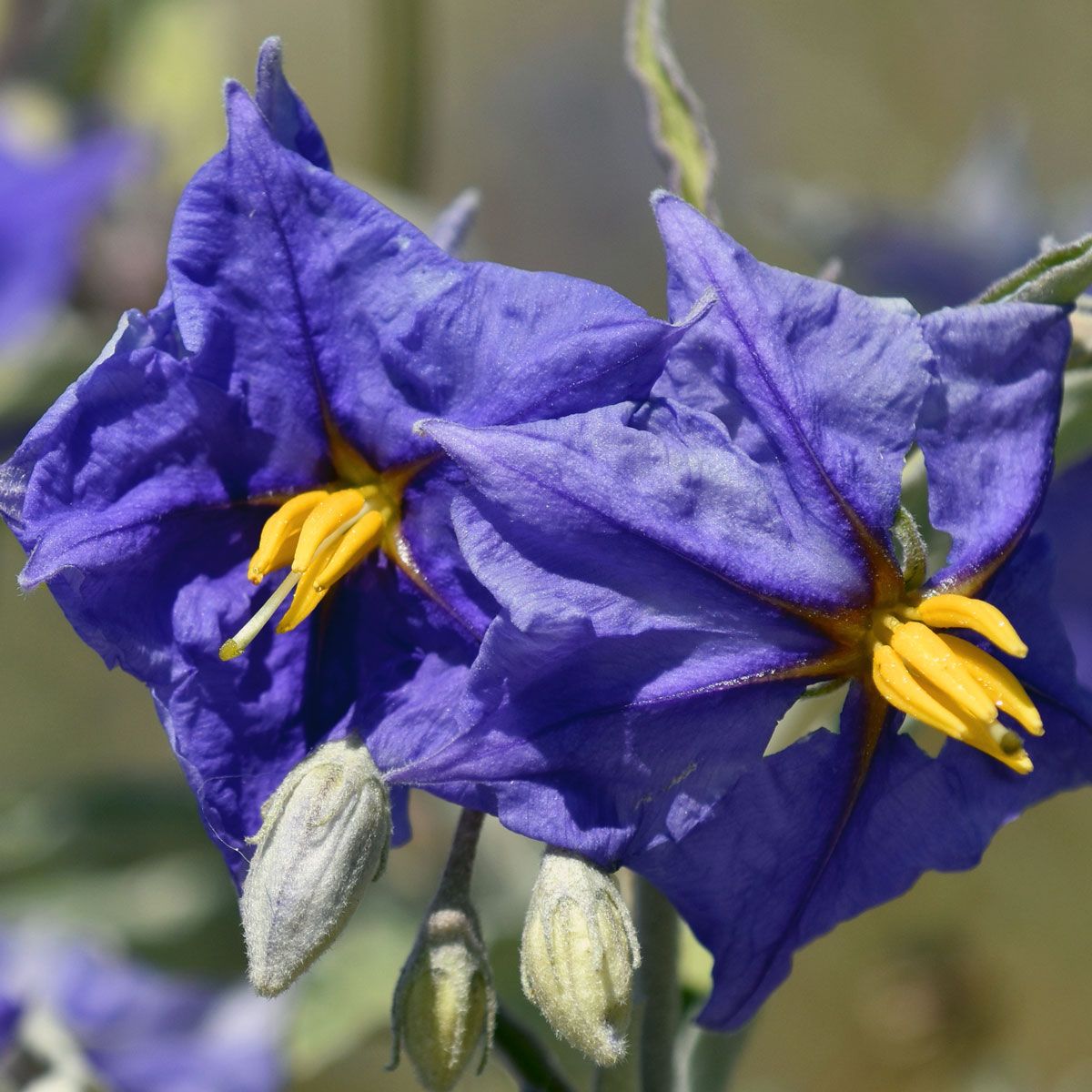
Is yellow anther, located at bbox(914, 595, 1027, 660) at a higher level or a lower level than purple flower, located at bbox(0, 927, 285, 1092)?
higher

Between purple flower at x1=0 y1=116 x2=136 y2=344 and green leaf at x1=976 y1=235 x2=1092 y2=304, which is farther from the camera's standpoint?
purple flower at x1=0 y1=116 x2=136 y2=344

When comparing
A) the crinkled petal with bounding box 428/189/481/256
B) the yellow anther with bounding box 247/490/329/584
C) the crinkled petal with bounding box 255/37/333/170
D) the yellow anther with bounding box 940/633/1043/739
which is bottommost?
the yellow anther with bounding box 940/633/1043/739

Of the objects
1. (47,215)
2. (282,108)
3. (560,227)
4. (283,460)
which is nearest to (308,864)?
(283,460)

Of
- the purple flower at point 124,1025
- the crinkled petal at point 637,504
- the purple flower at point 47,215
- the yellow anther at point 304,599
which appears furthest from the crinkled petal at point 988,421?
the purple flower at point 47,215

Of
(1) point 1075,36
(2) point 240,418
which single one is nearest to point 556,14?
(1) point 1075,36

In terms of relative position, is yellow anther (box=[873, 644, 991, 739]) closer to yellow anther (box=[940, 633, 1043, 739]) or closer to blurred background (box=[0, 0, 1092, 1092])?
yellow anther (box=[940, 633, 1043, 739])

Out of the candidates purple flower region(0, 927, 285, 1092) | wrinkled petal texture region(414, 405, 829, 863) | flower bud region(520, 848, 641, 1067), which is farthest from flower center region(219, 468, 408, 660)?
purple flower region(0, 927, 285, 1092)

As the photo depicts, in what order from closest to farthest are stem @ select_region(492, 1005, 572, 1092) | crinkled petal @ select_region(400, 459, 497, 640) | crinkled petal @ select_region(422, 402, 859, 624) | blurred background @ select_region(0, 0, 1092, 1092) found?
crinkled petal @ select_region(422, 402, 859, 624) → crinkled petal @ select_region(400, 459, 497, 640) → stem @ select_region(492, 1005, 572, 1092) → blurred background @ select_region(0, 0, 1092, 1092)
